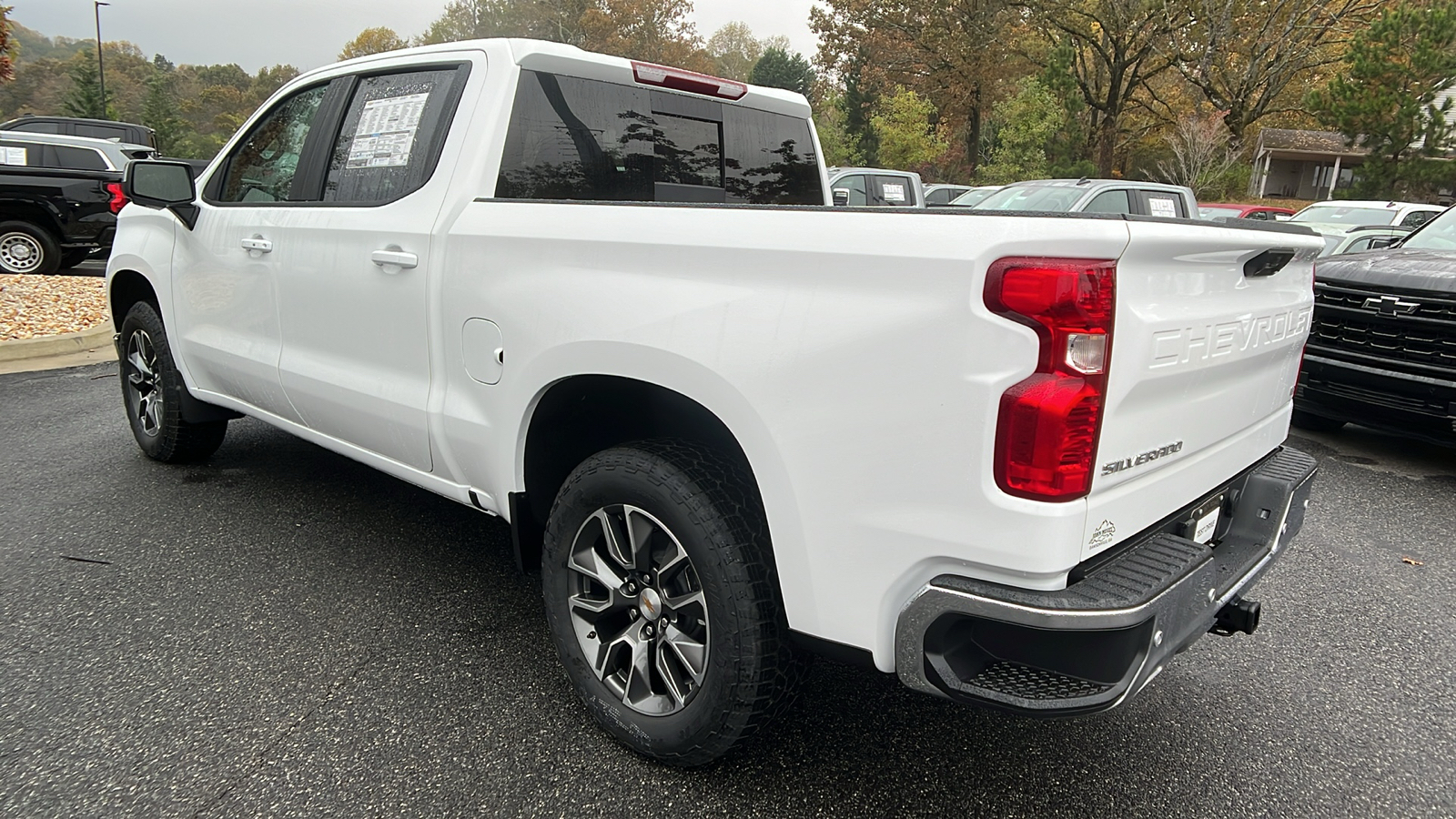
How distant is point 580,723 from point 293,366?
183 cm

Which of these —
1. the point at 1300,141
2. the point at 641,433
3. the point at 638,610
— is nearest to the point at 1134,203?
the point at 641,433

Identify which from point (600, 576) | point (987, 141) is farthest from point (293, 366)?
point (987, 141)

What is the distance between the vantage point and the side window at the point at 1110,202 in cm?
1082

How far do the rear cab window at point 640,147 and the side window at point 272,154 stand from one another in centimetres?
114

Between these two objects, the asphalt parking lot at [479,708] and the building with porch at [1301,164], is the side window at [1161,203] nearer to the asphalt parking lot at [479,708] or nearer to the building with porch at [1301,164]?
the asphalt parking lot at [479,708]

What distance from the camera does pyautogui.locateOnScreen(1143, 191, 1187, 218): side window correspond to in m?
10.7

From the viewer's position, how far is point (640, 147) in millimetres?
3152

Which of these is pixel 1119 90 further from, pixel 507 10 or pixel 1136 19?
pixel 507 10

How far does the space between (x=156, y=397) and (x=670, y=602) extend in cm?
370

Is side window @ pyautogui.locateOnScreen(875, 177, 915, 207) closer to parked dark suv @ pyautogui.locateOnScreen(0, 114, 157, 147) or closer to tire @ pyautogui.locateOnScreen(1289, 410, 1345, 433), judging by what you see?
tire @ pyautogui.locateOnScreen(1289, 410, 1345, 433)

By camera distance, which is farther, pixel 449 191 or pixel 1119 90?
pixel 1119 90

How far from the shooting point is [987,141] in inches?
1698

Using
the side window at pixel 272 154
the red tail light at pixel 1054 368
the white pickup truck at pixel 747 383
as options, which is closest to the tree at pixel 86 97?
the side window at pixel 272 154

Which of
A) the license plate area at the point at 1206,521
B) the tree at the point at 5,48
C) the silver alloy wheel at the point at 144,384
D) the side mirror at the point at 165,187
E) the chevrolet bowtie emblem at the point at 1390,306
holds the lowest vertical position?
the silver alloy wheel at the point at 144,384
